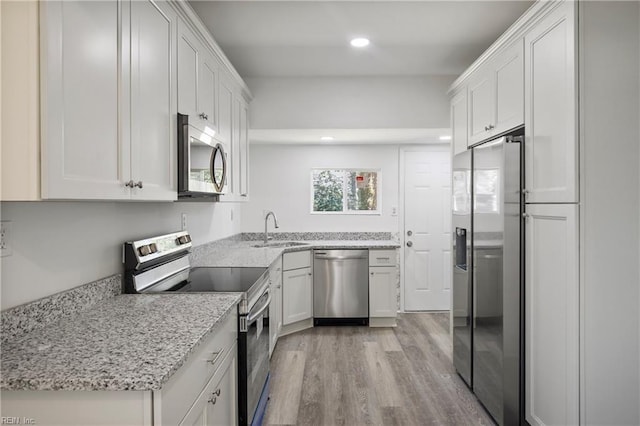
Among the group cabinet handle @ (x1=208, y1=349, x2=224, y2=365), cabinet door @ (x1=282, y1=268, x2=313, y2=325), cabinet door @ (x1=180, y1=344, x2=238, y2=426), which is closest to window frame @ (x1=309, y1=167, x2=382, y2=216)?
cabinet door @ (x1=282, y1=268, x2=313, y2=325)

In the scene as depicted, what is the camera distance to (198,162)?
7.45 feet

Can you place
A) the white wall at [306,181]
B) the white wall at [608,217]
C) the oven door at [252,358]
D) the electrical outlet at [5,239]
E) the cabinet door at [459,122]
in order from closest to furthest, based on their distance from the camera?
the electrical outlet at [5,239] < the white wall at [608,217] < the oven door at [252,358] < the cabinet door at [459,122] < the white wall at [306,181]

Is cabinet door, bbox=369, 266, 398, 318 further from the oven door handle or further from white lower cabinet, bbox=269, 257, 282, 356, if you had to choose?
the oven door handle

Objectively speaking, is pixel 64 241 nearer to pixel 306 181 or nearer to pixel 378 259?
pixel 378 259

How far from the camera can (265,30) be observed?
2.87m

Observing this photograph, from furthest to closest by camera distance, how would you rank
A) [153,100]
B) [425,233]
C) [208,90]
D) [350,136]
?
[425,233]
[350,136]
[208,90]
[153,100]

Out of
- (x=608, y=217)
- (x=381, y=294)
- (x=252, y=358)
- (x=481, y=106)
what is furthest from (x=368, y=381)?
(x=481, y=106)

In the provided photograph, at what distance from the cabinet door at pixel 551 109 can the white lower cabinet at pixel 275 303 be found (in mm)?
2030

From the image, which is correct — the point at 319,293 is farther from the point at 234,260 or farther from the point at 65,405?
the point at 65,405

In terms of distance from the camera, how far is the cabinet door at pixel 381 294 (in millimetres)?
4492

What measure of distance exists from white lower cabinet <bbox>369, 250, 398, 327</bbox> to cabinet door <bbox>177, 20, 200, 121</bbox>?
2.72 meters

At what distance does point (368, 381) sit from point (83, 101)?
2.66 m

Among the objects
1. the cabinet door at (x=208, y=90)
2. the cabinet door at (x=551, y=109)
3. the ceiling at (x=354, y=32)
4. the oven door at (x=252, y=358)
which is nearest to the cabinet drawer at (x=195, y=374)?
the oven door at (x=252, y=358)

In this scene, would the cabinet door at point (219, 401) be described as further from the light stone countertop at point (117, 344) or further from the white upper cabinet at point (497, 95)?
the white upper cabinet at point (497, 95)
